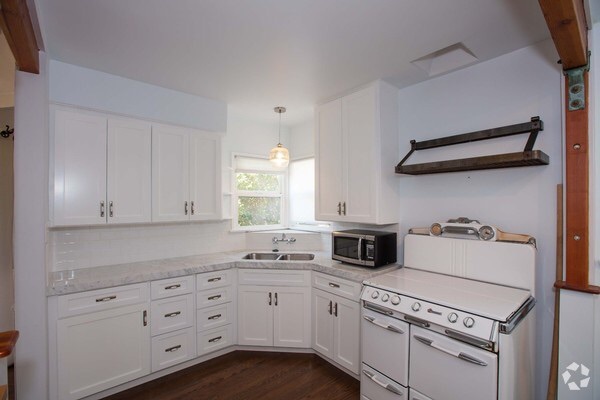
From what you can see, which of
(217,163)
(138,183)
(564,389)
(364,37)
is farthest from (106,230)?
(564,389)

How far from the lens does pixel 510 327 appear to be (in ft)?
4.92

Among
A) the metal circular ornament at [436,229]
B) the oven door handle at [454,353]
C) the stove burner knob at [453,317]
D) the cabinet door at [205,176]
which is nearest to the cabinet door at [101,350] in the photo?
the cabinet door at [205,176]

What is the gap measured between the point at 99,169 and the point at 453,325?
2.88m

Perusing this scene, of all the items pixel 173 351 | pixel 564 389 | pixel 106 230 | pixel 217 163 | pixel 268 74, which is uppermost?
pixel 268 74

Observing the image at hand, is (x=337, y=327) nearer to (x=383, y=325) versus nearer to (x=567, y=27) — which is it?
(x=383, y=325)

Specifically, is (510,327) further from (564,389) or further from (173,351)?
(173,351)

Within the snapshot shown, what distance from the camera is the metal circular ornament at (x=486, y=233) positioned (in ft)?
6.86

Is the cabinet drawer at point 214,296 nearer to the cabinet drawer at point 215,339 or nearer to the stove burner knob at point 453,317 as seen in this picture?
the cabinet drawer at point 215,339

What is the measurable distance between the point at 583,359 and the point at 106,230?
369 cm

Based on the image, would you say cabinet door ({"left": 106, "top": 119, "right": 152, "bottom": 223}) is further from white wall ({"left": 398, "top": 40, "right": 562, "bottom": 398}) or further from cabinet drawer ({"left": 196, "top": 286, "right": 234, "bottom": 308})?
white wall ({"left": 398, "top": 40, "right": 562, "bottom": 398})

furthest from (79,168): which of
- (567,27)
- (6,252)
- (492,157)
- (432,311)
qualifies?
(567,27)

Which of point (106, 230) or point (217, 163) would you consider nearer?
point (106, 230)

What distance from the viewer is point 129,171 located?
2637mm

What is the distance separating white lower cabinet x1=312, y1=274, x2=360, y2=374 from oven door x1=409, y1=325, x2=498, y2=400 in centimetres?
64
